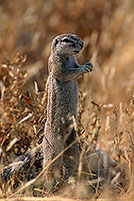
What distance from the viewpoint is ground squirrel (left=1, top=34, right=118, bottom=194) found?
2.38m

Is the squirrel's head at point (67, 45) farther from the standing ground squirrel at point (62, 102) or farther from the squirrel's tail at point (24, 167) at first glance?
the squirrel's tail at point (24, 167)

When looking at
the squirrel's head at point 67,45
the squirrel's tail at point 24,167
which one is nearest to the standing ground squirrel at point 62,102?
the squirrel's head at point 67,45

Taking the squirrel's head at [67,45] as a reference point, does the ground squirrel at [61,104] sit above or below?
below

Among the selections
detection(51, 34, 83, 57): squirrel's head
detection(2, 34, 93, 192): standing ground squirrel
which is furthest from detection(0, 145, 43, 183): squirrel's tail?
detection(51, 34, 83, 57): squirrel's head

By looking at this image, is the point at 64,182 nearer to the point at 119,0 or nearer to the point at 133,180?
the point at 133,180

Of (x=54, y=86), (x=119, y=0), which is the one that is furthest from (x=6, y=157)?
(x=119, y=0)

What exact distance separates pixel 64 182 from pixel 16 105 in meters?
1.08

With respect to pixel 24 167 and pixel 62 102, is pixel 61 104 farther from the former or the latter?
pixel 24 167

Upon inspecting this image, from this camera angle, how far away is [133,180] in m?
2.41

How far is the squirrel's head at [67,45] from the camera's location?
7.79 ft

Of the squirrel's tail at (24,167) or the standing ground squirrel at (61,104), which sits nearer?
the standing ground squirrel at (61,104)

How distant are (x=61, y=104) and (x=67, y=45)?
427mm

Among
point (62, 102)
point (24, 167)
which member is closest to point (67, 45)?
point (62, 102)

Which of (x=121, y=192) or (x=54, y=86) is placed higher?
(x=54, y=86)
